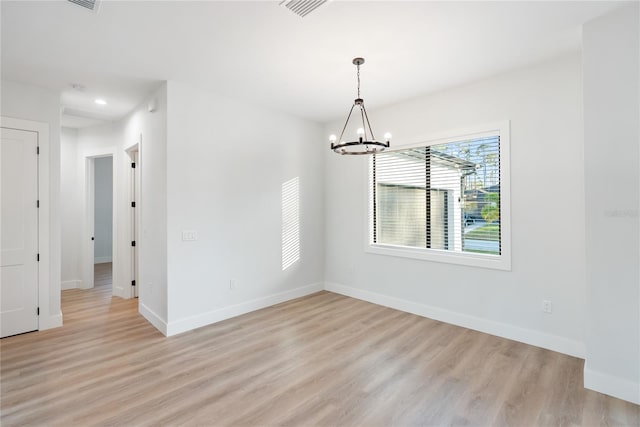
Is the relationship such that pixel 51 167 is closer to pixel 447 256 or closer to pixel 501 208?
pixel 447 256

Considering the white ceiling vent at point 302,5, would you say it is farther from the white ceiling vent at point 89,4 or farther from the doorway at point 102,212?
the doorway at point 102,212

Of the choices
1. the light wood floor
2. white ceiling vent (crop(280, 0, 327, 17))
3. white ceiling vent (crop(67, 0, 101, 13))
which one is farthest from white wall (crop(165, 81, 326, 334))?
white ceiling vent (crop(280, 0, 327, 17))

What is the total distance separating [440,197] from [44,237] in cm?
504

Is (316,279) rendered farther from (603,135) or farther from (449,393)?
(603,135)

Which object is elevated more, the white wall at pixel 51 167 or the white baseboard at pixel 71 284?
the white wall at pixel 51 167

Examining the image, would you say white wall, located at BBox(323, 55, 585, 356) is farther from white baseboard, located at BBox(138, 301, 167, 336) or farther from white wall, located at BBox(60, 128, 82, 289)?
white wall, located at BBox(60, 128, 82, 289)

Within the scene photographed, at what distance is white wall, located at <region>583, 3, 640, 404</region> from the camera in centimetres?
229

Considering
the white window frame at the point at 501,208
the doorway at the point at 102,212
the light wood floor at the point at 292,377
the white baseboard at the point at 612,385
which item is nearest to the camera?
the light wood floor at the point at 292,377

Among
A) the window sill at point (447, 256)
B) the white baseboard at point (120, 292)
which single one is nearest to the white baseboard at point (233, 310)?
the window sill at point (447, 256)

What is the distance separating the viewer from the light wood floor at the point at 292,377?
2156mm

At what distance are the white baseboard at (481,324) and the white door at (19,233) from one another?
422 centimetres

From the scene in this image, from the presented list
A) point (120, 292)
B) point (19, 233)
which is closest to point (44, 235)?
point (19, 233)

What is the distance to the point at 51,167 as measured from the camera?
3797 millimetres

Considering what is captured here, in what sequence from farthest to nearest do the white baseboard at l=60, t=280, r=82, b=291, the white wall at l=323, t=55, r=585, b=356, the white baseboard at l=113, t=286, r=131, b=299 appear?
1. the white baseboard at l=60, t=280, r=82, b=291
2. the white baseboard at l=113, t=286, r=131, b=299
3. the white wall at l=323, t=55, r=585, b=356
